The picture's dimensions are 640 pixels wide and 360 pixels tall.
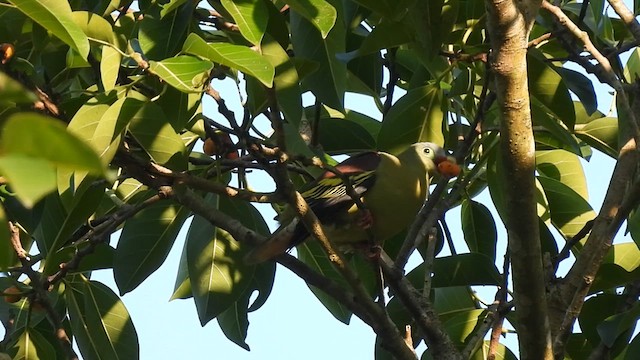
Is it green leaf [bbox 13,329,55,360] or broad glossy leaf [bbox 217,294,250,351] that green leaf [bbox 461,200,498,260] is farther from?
green leaf [bbox 13,329,55,360]

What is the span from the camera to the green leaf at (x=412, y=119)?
3184 millimetres

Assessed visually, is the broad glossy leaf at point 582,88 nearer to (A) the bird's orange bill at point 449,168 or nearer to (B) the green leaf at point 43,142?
(A) the bird's orange bill at point 449,168

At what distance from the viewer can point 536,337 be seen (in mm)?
2520

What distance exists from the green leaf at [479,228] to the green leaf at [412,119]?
48 centimetres

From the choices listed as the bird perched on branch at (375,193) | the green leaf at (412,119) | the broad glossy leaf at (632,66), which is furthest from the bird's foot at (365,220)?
the broad glossy leaf at (632,66)

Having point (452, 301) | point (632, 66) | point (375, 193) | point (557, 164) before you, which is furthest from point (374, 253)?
point (632, 66)

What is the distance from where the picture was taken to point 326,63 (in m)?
2.83

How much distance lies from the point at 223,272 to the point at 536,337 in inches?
40.9

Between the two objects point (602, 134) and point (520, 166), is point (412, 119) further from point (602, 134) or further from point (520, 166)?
point (520, 166)

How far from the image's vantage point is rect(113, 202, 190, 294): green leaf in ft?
9.86

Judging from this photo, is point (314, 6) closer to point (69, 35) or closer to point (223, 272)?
point (69, 35)

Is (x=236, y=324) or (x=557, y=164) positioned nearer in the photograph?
(x=236, y=324)

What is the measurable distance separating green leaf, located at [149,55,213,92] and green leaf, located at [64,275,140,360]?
1.41 metres

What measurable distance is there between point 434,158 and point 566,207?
0.57m
